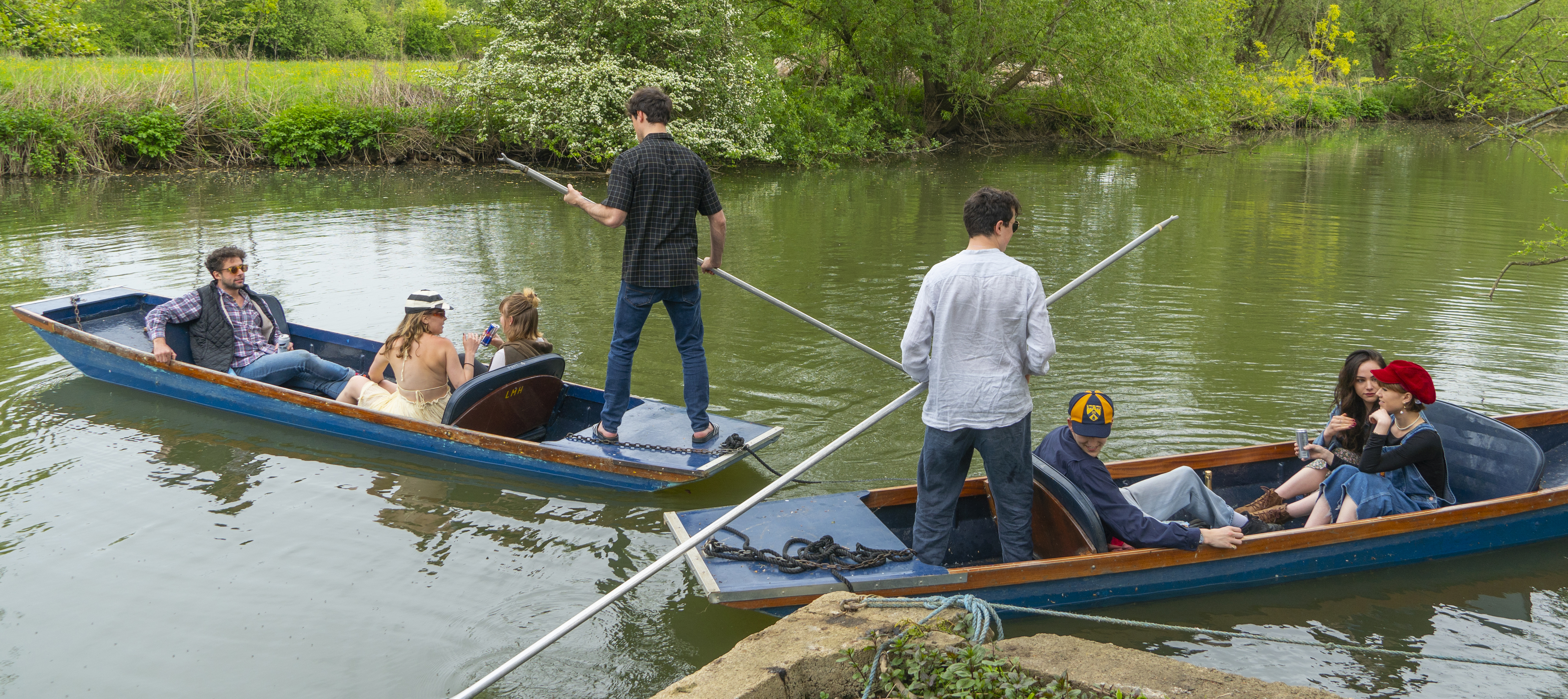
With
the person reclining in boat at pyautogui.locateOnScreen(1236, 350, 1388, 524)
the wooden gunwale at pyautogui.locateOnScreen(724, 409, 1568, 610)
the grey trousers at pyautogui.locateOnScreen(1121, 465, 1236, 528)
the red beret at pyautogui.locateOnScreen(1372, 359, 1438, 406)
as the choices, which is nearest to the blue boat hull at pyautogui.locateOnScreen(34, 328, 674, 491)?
the wooden gunwale at pyautogui.locateOnScreen(724, 409, 1568, 610)

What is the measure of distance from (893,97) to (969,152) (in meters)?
2.29

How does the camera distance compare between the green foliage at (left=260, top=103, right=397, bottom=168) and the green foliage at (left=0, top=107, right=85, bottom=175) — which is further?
the green foliage at (left=260, top=103, right=397, bottom=168)

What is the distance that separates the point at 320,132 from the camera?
20078 millimetres

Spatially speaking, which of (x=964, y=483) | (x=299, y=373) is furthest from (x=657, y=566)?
(x=299, y=373)

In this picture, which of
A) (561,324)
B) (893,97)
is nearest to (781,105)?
(893,97)

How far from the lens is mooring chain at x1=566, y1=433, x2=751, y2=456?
A: 17.0 feet

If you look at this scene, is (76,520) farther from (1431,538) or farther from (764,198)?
(764,198)

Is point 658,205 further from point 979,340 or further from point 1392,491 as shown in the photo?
point 1392,491

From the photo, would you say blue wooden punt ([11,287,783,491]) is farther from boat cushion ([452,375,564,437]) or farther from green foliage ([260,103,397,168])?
green foliage ([260,103,397,168])

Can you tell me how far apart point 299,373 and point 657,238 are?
2873 mm

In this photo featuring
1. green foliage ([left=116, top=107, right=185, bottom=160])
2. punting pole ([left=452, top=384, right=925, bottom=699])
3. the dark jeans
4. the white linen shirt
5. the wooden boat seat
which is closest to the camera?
punting pole ([left=452, top=384, right=925, bottom=699])

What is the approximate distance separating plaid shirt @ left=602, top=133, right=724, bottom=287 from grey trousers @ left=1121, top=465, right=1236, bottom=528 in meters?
2.28

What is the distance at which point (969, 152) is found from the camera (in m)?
24.6

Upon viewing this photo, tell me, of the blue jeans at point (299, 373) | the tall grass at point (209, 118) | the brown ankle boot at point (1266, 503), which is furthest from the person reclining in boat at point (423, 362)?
the tall grass at point (209, 118)
